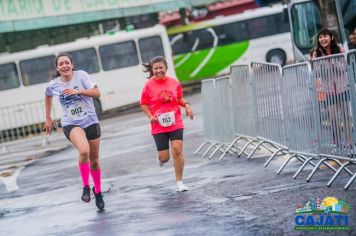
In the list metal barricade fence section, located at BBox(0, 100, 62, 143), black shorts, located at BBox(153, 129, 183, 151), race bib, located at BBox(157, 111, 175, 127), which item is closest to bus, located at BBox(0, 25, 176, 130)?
metal barricade fence section, located at BBox(0, 100, 62, 143)

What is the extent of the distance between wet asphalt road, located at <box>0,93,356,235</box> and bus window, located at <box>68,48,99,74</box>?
16.9 metres

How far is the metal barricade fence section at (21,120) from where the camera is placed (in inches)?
1134

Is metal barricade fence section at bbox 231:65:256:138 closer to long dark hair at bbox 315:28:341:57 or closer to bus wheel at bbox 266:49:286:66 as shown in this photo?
long dark hair at bbox 315:28:341:57

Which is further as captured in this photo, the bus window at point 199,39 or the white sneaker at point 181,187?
the bus window at point 199,39

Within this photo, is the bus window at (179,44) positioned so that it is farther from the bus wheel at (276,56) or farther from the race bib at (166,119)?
the race bib at (166,119)

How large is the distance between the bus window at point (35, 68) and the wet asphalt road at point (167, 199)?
16650mm

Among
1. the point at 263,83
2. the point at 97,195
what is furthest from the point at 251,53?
the point at 97,195

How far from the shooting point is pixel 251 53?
41.3 meters

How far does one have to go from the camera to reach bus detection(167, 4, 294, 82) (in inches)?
1598

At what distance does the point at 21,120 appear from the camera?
29781 millimetres

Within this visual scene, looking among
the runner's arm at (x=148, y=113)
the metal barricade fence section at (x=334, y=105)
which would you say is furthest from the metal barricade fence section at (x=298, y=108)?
the runner's arm at (x=148, y=113)

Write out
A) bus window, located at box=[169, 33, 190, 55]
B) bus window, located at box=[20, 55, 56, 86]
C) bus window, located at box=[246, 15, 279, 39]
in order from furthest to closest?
bus window, located at box=[246, 15, 279, 39]
bus window, located at box=[169, 33, 190, 55]
bus window, located at box=[20, 55, 56, 86]

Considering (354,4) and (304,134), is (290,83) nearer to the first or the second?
(304,134)

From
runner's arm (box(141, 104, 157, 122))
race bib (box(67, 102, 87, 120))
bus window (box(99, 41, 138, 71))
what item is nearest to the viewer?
race bib (box(67, 102, 87, 120))
